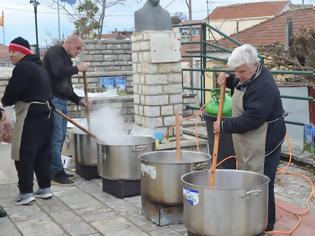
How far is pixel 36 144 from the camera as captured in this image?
5.18 meters

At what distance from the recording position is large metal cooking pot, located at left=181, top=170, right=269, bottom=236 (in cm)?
346

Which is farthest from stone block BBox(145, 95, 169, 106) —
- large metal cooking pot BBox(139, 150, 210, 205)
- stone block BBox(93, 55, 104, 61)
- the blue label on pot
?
stone block BBox(93, 55, 104, 61)

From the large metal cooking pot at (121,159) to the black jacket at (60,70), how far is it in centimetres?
95

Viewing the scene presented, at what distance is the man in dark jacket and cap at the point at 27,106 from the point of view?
5.00m

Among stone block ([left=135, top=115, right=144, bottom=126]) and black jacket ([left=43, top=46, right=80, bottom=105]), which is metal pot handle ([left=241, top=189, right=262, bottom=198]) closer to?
black jacket ([left=43, top=46, right=80, bottom=105])

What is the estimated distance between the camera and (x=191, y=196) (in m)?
3.57

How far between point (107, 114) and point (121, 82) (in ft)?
14.7

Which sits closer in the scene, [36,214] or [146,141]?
[36,214]

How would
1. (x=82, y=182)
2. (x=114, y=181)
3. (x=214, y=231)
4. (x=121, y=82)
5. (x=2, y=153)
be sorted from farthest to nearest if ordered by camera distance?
(x=121, y=82) < (x=2, y=153) < (x=82, y=182) < (x=114, y=181) < (x=214, y=231)

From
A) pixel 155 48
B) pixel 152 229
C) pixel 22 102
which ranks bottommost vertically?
pixel 152 229

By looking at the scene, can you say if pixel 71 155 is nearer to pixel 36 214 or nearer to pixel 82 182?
pixel 82 182

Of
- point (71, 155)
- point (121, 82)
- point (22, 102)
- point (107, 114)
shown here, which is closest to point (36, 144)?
point (22, 102)

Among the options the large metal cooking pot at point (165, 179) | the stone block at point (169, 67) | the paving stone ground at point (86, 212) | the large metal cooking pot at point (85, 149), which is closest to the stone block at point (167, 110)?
the stone block at point (169, 67)

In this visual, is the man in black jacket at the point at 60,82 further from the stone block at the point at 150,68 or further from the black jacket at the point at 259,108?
the black jacket at the point at 259,108
